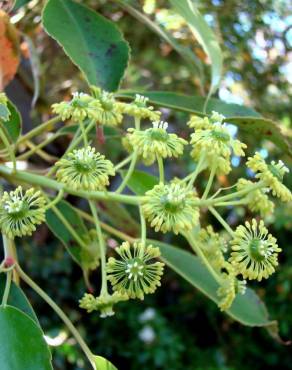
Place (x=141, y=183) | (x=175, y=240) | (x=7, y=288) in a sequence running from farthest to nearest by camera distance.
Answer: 1. (x=175, y=240)
2. (x=141, y=183)
3. (x=7, y=288)

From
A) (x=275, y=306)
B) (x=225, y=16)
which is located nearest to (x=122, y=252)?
(x=225, y=16)

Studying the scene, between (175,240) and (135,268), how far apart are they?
1.98 metres

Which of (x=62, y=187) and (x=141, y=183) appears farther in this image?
(x=141, y=183)

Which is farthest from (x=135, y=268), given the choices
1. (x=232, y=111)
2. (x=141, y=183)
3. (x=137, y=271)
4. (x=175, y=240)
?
(x=175, y=240)

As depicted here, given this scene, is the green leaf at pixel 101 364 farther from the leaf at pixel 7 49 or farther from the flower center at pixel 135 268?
the leaf at pixel 7 49

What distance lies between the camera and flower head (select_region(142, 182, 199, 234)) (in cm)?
63

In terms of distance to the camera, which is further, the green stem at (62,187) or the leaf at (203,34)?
the leaf at (203,34)

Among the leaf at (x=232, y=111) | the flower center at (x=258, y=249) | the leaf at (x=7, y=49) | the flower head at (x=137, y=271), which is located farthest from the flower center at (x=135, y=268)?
the leaf at (x=7, y=49)

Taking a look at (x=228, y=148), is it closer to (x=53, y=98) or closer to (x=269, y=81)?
(x=53, y=98)

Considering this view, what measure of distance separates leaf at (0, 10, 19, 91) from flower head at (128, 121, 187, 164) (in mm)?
298

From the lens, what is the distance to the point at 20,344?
71 centimetres

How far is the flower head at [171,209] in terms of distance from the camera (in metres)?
0.63

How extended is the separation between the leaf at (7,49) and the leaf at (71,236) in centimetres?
19

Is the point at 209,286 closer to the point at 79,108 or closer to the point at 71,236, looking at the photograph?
the point at 71,236
